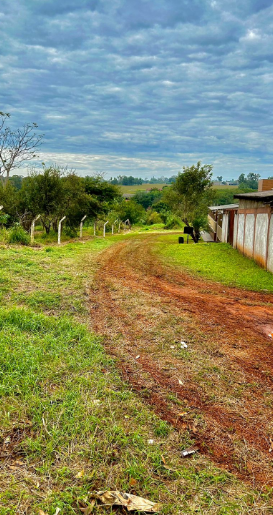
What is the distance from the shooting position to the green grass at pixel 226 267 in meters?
9.06

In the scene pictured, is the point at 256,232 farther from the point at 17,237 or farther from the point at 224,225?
the point at 17,237

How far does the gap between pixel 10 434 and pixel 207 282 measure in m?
7.19

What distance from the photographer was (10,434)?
2.69 meters

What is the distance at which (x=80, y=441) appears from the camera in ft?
8.63

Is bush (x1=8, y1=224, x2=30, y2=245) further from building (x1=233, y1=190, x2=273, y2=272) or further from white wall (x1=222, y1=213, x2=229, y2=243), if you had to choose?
white wall (x1=222, y1=213, x2=229, y2=243)

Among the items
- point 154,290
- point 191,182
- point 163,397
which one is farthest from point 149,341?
point 191,182

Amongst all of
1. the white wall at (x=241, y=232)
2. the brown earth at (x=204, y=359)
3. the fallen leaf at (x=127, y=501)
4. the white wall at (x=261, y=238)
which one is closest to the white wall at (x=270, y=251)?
the white wall at (x=261, y=238)

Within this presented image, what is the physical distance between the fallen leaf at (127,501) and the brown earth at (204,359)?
0.74 meters

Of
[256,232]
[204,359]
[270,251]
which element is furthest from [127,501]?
[256,232]

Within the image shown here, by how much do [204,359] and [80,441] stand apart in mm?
2105

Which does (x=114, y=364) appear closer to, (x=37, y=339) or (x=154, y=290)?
(x=37, y=339)

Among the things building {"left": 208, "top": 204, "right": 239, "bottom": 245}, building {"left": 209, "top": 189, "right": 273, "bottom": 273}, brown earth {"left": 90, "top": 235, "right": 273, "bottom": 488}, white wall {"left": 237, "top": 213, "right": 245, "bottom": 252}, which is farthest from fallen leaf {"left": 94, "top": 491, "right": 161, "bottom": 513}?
building {"left": 208, "top": 204, "right": 239, "bottom": 245}

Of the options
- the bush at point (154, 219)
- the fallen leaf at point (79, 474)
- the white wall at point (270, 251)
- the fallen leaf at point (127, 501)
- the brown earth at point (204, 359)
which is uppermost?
the bush at point (154, 219)

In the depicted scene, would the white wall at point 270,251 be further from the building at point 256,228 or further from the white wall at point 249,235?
the white wall at point 249,235
